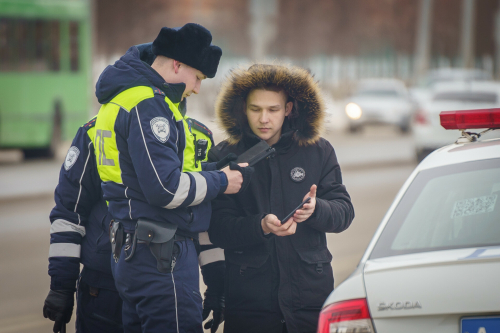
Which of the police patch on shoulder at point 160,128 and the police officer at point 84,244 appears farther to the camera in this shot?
the police officer at point 84,244

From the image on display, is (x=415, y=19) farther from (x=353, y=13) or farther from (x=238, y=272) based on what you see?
(x=238, y=272)

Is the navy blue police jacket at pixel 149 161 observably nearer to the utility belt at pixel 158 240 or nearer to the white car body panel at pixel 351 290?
the utility belt at pixel 158 240

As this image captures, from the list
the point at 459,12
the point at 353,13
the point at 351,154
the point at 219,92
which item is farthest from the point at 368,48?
the point at 219,92

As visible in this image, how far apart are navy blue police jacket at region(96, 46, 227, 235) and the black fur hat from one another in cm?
10

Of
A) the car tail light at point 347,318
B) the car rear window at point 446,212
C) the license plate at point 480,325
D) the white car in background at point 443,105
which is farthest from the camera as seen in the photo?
the white car in background at point 443,105

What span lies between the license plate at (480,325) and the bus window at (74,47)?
13.9 metres

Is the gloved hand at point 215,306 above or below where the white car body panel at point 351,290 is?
below

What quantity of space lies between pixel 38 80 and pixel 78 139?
11958 mm

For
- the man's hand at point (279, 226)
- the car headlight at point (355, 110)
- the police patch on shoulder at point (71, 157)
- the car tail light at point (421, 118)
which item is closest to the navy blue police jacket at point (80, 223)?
the police patch on shoulder at point (71, 157)

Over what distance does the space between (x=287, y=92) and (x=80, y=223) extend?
1070 mm

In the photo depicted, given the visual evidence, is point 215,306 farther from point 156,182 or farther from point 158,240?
point 156,182

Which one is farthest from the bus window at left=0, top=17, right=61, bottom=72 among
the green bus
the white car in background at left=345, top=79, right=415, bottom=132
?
the white car in background at left=345, top=79, right=415, bottom=132

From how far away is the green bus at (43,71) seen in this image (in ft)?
45.4

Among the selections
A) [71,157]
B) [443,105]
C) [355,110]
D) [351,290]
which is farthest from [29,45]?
[351,290]
